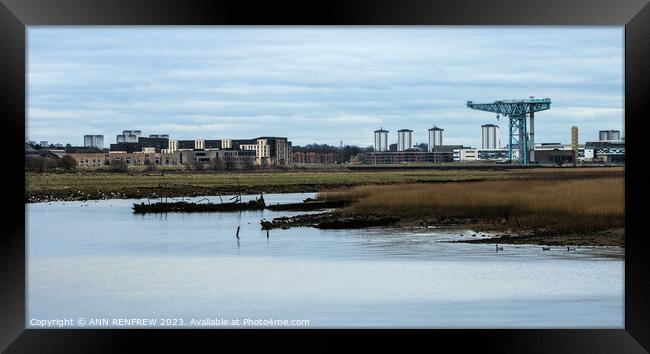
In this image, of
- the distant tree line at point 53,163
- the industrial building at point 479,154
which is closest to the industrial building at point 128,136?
the distant tree line at point 53,163

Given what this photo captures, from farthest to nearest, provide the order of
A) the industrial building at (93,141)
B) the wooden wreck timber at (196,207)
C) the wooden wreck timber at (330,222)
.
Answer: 1. the industrial building at (93,141)
2. the wooden wreck timber at (196,207)
3. the wooden wreck timber at (330,222)

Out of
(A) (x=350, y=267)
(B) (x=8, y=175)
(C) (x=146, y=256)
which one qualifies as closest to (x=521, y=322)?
(A) (x=350, y=267)

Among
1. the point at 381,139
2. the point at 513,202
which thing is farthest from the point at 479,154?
Answer: the point at 381,139

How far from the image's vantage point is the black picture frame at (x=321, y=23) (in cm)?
723

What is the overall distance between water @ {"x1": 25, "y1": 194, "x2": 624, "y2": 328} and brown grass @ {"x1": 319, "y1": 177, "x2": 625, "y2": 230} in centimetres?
186

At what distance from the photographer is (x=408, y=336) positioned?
7.35 metres

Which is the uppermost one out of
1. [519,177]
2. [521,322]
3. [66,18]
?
[66,18]

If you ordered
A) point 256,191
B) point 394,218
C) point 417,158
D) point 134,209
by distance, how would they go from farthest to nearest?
point 256,191 → point 134,209 → point 417,158 → point 394,218

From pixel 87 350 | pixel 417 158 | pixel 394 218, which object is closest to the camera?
pixel 87 350

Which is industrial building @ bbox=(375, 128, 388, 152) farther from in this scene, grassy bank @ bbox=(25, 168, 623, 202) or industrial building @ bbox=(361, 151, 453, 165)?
grassy bank @ bbox=(25, 168, 623, 202)

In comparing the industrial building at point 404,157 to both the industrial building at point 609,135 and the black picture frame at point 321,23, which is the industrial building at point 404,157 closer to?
the industrial building at point 609,135

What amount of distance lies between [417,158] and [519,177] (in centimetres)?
294

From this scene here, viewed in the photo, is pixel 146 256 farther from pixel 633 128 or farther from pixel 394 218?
pixel 633 128

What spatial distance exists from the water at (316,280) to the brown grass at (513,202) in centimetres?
186
